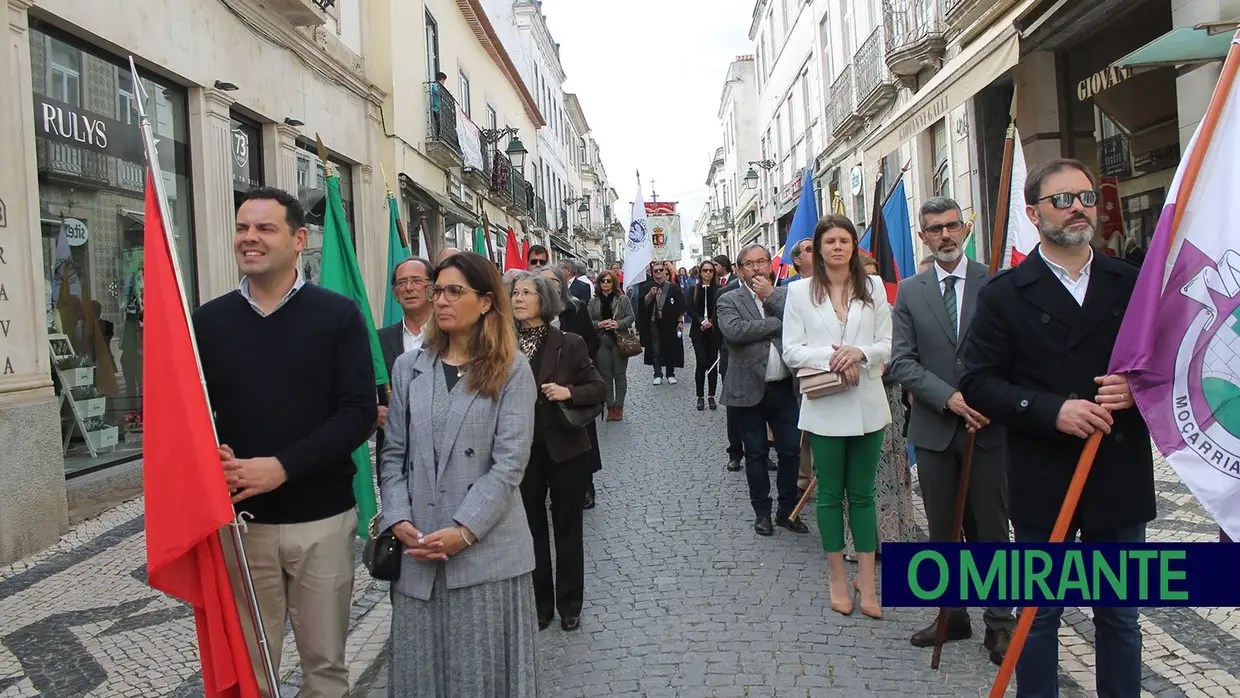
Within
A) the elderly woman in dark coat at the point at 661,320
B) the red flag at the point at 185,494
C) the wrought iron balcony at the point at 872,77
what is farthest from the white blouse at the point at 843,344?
the wrought iron balcony at the point at 872,77

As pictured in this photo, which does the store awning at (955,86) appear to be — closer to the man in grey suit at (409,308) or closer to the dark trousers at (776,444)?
the dark trousers at (776,444)

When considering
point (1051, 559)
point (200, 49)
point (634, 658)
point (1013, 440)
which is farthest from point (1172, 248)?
point (200, 49)

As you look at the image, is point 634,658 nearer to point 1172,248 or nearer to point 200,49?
point 1172,248

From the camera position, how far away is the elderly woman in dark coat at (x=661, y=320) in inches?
548

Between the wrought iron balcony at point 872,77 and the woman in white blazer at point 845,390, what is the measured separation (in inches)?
539

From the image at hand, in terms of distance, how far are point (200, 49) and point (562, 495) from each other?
7.15m

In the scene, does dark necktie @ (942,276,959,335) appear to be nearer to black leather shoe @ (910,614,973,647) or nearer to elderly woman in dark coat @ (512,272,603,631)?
black leather shoe @ (910,614,973,647)

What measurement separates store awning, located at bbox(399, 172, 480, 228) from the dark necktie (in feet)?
43.0

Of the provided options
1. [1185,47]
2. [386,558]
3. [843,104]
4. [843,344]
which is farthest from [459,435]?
[843,104]

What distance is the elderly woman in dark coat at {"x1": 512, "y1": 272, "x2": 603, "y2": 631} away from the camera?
446cm

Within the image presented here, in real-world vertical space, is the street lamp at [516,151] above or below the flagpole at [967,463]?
above

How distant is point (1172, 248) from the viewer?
2549 millimetres

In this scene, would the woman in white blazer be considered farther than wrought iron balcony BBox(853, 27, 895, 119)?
No

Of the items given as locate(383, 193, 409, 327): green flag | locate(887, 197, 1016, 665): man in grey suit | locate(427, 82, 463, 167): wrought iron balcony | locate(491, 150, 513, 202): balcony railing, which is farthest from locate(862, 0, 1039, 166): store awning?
locate(491, 150, 513, 202): balcony railing
